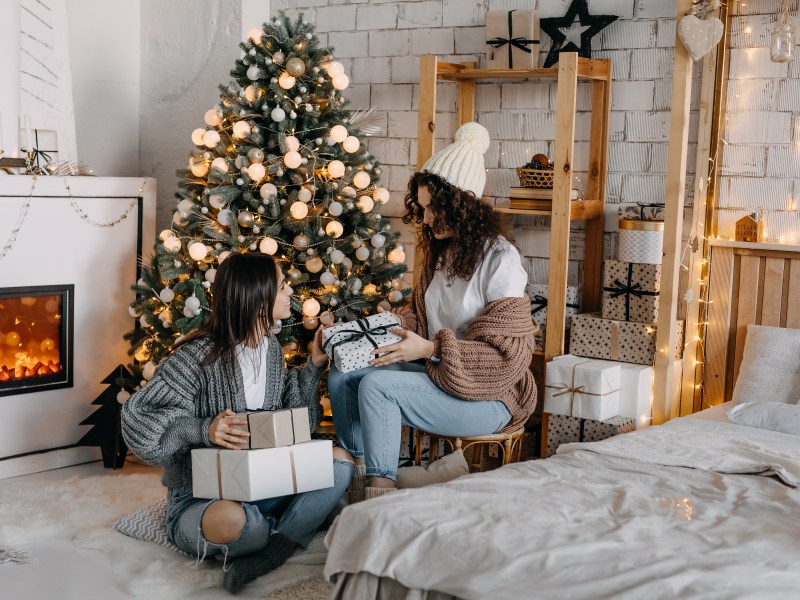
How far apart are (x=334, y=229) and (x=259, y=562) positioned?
1.43 metres

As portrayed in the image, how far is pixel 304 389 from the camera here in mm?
3432

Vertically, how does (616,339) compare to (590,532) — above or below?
above

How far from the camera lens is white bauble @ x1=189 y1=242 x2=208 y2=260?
3.82m

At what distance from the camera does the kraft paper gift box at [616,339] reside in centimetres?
381

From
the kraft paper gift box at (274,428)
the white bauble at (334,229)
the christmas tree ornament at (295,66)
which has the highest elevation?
the christmas tree ornament at (295,66)

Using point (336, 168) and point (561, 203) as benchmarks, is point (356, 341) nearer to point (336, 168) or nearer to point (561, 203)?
point (336, 168)

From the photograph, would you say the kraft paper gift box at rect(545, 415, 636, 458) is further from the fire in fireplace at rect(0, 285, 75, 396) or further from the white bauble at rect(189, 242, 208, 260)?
the fire in fireplace at rect(0, 285, 75, 396)

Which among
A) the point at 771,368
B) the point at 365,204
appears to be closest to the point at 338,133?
the point at 365,204

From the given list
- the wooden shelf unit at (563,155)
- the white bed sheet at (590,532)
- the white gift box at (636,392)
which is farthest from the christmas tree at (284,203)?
the white bed sheet at (590,532)

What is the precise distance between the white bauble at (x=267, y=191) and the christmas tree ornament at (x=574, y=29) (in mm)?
1273

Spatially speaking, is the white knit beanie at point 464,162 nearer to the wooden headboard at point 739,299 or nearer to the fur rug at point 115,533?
the wooden headboard at point 739,299

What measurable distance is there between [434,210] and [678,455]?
4.10ft

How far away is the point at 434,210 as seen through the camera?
11.7ft

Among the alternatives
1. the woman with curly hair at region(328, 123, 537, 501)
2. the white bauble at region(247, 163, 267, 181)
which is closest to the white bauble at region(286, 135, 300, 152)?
the white bauble at region(247, 163, 267, 181)
